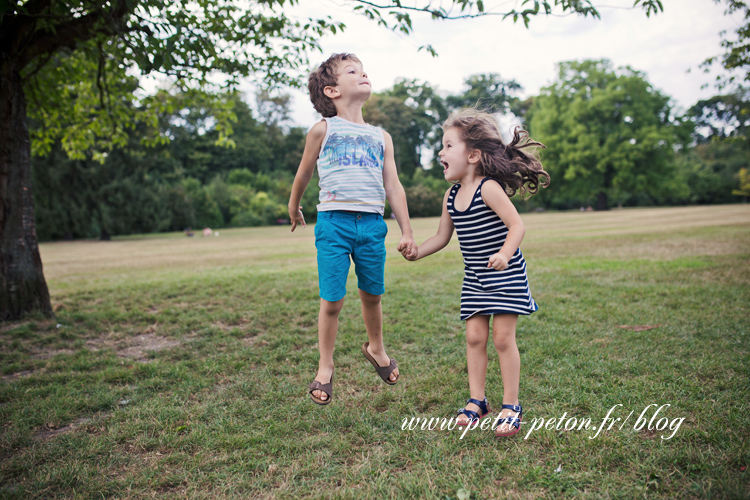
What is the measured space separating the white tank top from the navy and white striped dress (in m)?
0.55

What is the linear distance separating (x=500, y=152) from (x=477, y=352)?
1.18 meters

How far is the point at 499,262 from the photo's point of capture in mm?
2443

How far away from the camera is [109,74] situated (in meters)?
8.05

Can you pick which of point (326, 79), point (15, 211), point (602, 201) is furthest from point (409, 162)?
point (326, 79)

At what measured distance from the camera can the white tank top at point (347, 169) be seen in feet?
9.36

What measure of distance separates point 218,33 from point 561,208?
52089 millimetres

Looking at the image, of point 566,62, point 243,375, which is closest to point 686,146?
point 566,62

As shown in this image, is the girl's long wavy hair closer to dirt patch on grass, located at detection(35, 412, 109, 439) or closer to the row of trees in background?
dirt patch on grass, located at detection(35, 412, 109, 439)

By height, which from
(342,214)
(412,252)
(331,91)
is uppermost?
(331,91)

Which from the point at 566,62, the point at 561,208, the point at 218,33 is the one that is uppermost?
the point at 566,62

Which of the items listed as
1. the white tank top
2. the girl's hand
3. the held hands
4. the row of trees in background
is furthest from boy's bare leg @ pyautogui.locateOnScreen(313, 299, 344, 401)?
the row of trees in background

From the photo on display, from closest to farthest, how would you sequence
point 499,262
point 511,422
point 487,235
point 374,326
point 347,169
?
point 499,262 → point 511,422 → point 487,235 → point 347,169 → point 374,326

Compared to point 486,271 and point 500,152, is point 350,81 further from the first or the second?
point 486,271

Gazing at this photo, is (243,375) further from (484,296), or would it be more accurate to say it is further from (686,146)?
(686,146)
